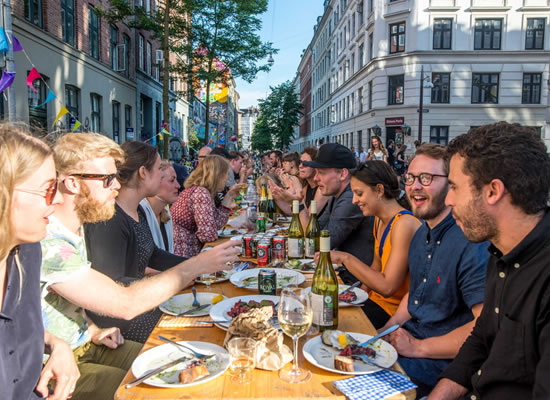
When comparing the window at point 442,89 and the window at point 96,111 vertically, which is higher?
the window at point 442,89

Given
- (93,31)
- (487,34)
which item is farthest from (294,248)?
(487,34)

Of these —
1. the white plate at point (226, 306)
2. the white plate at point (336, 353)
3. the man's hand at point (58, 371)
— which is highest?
the white plate at point (226, 306)

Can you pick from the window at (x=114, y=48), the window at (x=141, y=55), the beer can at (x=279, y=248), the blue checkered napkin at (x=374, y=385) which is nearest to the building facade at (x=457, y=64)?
the window at (x=141, y=55)

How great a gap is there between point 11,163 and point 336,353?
1.55 metres

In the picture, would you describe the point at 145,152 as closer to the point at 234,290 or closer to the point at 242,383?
the point at 234,290

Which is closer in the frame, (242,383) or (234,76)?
(242,383)

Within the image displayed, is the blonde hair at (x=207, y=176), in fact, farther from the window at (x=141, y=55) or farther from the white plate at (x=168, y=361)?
the window at (x=141, y=55)

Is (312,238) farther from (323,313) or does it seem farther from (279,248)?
(323,313)

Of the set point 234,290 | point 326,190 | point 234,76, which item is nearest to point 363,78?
point 234,76

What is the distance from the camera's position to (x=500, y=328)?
169 centimetres

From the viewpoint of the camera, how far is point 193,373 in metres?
1.62

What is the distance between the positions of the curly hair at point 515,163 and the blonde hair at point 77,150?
80.9 inches

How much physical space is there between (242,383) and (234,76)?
75.8 feet

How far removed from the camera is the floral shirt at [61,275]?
1.97m
